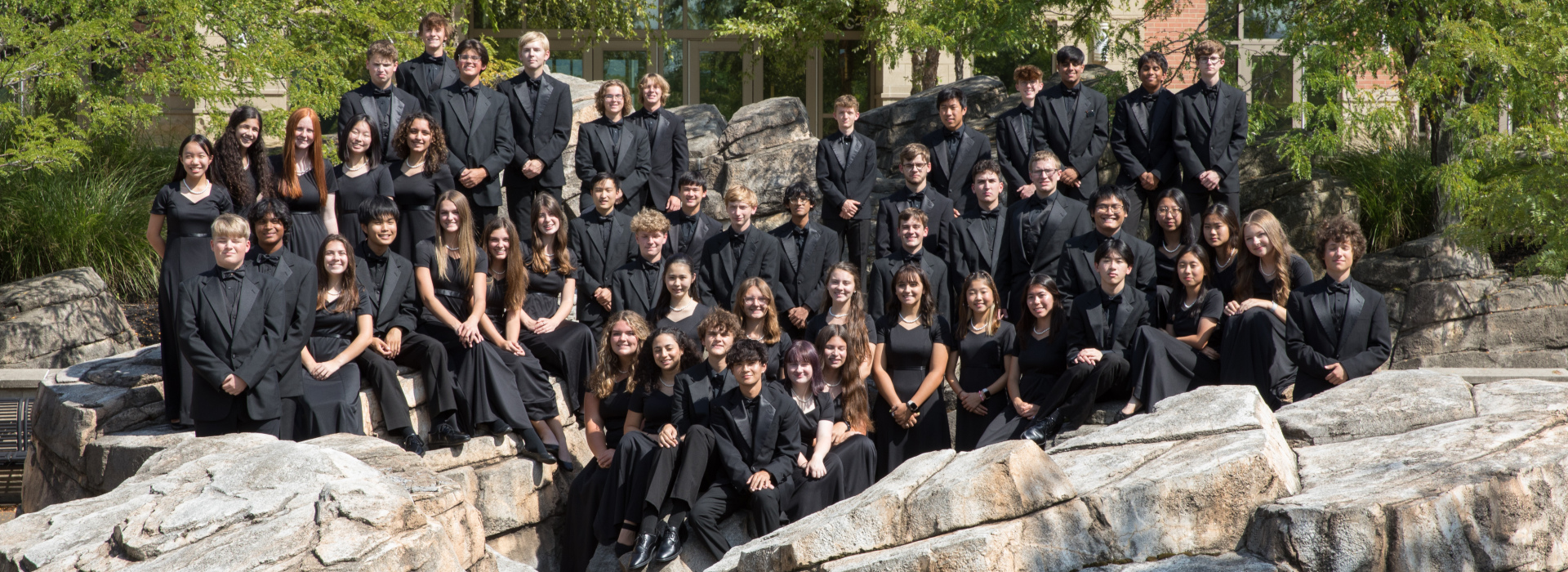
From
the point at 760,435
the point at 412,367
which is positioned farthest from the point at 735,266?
the point at 412,367

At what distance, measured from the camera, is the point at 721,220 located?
11.6 metres

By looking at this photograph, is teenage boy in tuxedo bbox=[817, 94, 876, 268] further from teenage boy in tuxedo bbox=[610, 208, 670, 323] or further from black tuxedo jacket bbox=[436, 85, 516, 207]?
black tuxedo jacket bbox=[436, 85, 516, 207]

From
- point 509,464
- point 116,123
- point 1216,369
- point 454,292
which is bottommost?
point 509,464

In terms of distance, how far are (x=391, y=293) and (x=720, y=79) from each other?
1252cm

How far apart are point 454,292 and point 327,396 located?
1028mm

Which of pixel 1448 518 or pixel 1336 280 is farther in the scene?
pixel 1336 280

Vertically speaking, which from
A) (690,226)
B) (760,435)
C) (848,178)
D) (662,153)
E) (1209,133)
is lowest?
(760,435)

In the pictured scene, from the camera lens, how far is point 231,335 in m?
6.11

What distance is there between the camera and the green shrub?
10.1m

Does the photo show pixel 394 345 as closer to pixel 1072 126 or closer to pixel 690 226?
pixel 690 226

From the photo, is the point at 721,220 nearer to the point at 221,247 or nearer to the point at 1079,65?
the point at 1079,65

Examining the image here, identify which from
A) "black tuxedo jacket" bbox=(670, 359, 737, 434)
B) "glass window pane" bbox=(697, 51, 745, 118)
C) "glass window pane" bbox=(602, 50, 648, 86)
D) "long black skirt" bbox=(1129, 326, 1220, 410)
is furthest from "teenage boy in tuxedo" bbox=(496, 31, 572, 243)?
"glass window pane" bbox=(602, 50, 648, 86)

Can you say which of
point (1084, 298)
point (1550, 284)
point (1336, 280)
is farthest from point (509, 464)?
point (1550, 284)

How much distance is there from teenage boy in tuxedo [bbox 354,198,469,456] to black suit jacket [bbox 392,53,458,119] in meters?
1.50
